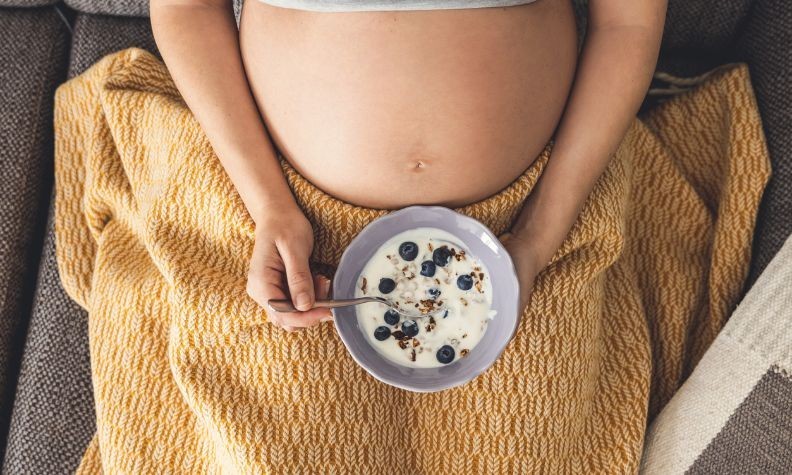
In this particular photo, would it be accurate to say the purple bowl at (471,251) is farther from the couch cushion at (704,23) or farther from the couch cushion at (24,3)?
the couch cushion at (24,3)

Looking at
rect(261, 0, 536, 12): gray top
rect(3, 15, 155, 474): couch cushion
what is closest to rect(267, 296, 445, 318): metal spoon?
rect(261, 0, 536, 12): gray top

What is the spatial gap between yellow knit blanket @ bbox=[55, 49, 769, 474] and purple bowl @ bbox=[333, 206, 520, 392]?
56 millimetres

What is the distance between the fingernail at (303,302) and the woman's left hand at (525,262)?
0.72 feet

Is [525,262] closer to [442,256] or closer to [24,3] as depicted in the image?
[442,256]

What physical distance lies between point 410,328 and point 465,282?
75mm

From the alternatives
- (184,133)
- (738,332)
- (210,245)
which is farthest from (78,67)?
(738,332)

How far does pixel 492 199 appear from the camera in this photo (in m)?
0.77

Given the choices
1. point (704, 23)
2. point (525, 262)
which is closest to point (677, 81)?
point (704, 23)

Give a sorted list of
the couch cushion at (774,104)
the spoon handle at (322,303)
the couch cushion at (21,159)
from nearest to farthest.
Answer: the spoon handle at (322,303)
the couch cushion at (774,104)
the couch cushion at (21,159)

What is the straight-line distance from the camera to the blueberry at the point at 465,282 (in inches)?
27.4

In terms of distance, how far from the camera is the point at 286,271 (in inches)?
27.8

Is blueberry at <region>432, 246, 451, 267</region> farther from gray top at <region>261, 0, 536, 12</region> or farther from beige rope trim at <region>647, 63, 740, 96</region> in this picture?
beige rope trim at <region>647, 63, 740, 96</region>

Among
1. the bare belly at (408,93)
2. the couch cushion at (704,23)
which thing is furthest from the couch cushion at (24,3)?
the couch cushion at (704,23)

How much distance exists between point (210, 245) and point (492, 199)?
Answer: 0.34 m
